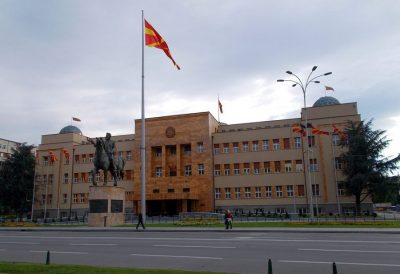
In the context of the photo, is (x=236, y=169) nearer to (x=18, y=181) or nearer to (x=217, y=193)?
(x=217, y=193)

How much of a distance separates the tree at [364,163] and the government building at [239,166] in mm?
2072

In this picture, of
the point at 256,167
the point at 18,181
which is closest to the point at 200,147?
the point at 256,167

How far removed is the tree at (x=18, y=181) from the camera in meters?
69.2

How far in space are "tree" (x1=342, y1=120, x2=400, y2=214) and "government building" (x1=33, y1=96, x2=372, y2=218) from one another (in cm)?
207

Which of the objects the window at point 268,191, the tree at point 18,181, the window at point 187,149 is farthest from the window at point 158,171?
the tree at point 18,181

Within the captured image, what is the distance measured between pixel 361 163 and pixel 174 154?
29412mm

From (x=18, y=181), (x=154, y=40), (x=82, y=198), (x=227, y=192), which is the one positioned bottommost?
(x=82, y=198)

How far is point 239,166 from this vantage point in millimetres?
60094

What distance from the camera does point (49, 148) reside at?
7606 cm

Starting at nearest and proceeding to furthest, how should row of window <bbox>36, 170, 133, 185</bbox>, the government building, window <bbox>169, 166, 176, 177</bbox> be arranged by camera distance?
1. the government building
2. window <bbox>169, 166, 176, 177</bbox>
3. row of window <bbox>36, 170, 133, 185</bbox>

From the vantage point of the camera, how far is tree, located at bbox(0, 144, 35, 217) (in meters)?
69.2

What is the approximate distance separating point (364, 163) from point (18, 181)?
5909cm

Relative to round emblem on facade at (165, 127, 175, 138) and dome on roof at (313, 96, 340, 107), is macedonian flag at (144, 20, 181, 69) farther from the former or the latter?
dome on roof at (313, 96, 340, 107)

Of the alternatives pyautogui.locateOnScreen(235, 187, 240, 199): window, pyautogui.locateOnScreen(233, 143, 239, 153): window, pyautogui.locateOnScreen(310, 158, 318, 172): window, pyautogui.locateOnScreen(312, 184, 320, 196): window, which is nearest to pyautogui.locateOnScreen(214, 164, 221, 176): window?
pyautogui.locateOnScreen(233, 143, 239, 153): window
